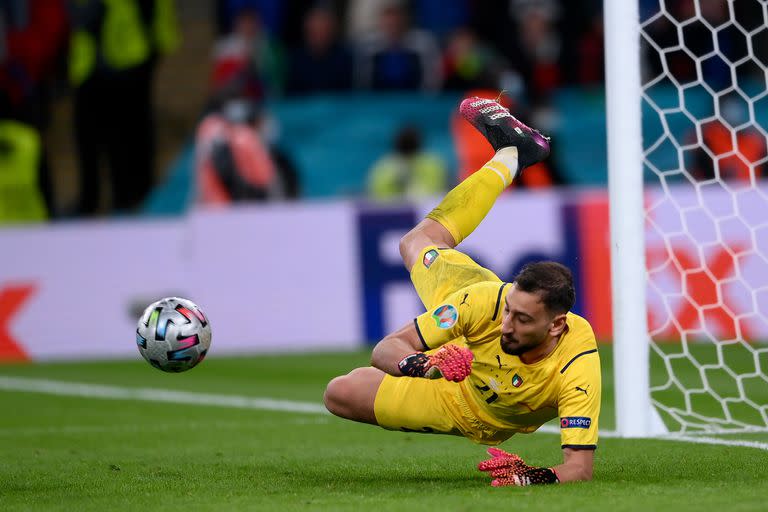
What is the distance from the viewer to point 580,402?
6414mm

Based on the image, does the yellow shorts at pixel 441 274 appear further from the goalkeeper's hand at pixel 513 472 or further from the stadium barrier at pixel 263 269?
the stadium barrier at pixel 263 269

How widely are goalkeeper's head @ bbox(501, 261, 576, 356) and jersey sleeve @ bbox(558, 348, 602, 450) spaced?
20 cm

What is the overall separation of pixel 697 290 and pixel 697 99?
4914 millimetres

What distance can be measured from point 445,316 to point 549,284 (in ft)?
1.67

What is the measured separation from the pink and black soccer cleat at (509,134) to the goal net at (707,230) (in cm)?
85

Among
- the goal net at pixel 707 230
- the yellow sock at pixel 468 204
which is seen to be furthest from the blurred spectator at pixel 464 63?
the yellow sock at pixel 468 204

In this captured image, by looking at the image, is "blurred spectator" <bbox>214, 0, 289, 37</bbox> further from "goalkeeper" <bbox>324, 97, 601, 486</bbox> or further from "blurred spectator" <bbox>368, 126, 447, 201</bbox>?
"goalkeeper" <bbox>324, 97, 601, 486</bbox>

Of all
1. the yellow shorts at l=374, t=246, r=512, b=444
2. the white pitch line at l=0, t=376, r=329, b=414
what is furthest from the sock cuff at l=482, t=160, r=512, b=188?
the white pitch line at l=0, t=376, r=329, b=414

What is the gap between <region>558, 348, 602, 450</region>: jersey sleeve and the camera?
638 cm

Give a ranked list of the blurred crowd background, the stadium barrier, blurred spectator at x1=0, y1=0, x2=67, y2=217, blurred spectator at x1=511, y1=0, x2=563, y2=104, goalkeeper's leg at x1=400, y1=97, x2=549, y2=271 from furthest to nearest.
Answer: blurred spectator at x1=511, y1=0, x2=563, y2=104, blurred spectator at x1=0, y1=0, x2=67, y2=217, the blurred crowd background, the stadium barrier, goalkeeper's leg at x1=400, y1=97, x2=549, y2=271

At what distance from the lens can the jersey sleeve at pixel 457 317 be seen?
6449 millimetres

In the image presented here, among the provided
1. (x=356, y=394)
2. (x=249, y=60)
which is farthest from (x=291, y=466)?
(x=249, y=60)

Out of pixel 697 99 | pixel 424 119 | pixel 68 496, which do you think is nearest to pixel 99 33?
pixel 424 119

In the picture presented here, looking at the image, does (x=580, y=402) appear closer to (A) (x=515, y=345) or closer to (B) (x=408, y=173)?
(A) (x=515, y=345)
